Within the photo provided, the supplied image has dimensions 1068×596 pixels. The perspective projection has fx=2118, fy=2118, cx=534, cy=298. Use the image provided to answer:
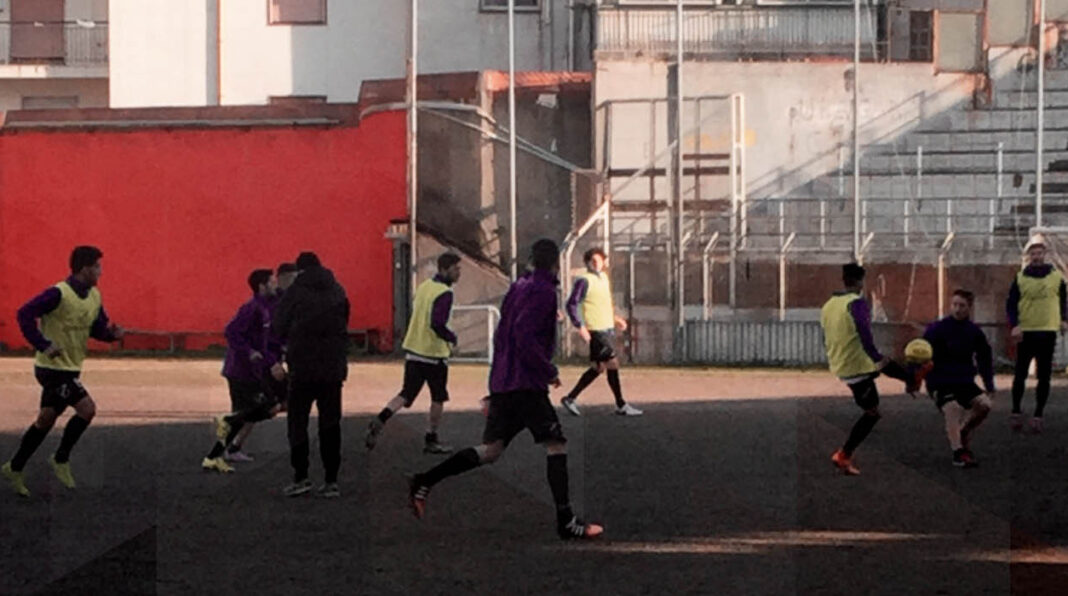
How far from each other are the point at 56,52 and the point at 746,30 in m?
18.5

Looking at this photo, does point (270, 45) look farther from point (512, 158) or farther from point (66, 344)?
point (66, 344)

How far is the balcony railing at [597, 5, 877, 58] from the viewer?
45812 mm

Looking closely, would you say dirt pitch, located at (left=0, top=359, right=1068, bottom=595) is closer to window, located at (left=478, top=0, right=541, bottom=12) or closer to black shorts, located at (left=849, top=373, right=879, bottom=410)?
black shorts, located at (left=849, top=373, right=879, bottom=410)

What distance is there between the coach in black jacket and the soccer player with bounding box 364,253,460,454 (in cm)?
303

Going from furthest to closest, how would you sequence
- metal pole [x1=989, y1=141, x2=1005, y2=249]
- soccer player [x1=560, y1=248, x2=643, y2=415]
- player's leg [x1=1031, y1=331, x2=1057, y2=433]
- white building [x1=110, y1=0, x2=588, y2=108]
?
white building [x1=110, y1=0, x2=588, y2=108]
metal pole [x1=989, y1=141, x2=1005, y2=249]
soccer player [x1=560, y1=248, x2=643, y2=415]
player's leg [x1=1031, y1=331, x2=1057, y2=433]

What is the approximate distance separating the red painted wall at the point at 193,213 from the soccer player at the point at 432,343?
2240 cm

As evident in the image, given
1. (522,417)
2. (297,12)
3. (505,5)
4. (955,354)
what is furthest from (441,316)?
(297,12)

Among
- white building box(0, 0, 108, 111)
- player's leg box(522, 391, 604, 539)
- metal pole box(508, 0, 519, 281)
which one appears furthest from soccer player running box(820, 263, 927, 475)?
white building box(0, 0, 108, 111)

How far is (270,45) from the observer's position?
166 ft

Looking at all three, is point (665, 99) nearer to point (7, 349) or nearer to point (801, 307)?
point (801, 307)

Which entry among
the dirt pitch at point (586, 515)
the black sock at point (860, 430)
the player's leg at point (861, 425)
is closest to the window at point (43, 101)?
the dirt pitch at point (586, 515)

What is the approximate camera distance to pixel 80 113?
43031mm

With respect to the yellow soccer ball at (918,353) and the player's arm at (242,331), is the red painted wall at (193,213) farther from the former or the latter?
the yellow soccer ball at (918,353)

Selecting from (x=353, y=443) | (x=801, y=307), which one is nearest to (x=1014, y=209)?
(x=801, y=307)
